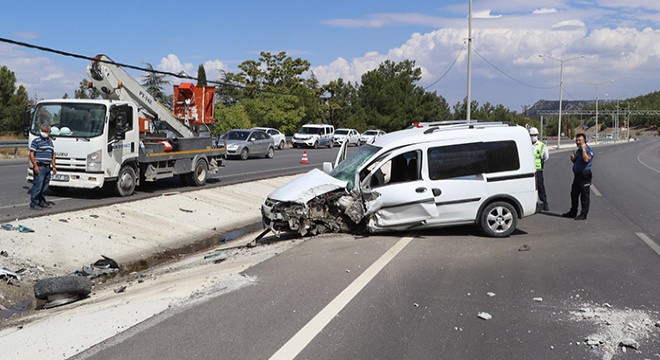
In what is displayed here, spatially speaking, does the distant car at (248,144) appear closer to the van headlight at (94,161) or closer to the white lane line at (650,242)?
the van headlight at (94,161)

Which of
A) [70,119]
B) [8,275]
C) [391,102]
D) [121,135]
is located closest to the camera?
[8,275]

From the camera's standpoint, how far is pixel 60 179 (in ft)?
45.8

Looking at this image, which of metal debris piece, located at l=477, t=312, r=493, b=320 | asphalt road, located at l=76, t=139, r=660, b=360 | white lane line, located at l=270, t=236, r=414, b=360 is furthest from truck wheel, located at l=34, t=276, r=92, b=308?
metal debris piece, located at l=477, t=312, r=493, b=320

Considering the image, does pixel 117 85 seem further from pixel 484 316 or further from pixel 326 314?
pixel 484 316

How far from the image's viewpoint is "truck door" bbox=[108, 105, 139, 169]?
14211mm

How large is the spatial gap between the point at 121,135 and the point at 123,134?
0.26ft

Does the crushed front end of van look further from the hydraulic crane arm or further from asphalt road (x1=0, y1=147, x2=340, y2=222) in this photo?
the hydraulic crane arm

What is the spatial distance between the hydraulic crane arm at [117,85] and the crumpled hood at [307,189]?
7504 millimetres

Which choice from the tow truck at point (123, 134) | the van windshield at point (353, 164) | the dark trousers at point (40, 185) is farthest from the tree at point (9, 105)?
the van windshield at point (353, 164)

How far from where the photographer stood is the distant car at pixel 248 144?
32250 millimetres

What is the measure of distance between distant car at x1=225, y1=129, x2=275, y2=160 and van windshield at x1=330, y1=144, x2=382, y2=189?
2195 centimetres

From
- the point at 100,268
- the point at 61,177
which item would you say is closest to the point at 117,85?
the point at 61,177

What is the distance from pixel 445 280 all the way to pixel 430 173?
2.87 m

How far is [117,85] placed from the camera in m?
15.8
